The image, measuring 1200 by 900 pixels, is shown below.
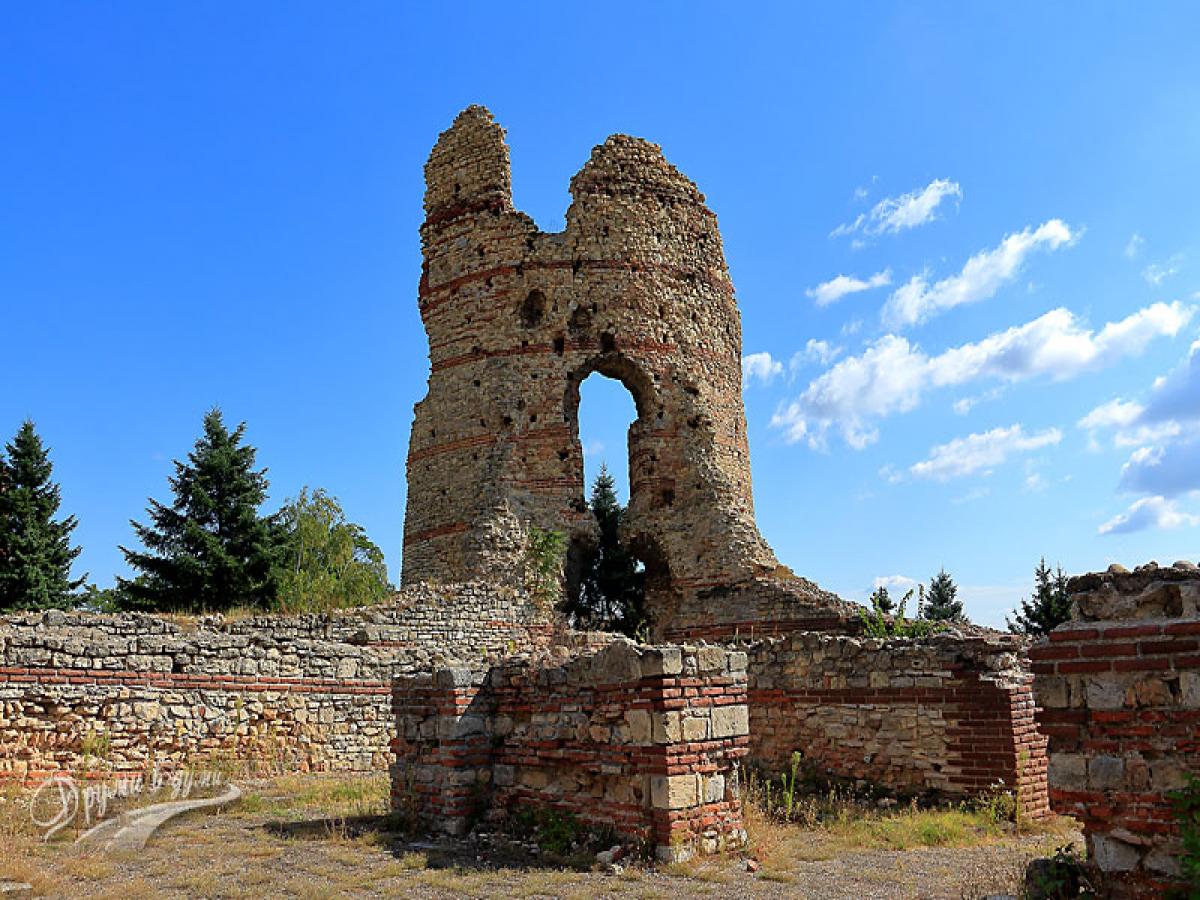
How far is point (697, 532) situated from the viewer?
1802 cm

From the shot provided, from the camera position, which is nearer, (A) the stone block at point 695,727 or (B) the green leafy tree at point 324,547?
(A) the stone block at point 695,727

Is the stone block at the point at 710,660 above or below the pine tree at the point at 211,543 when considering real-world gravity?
below

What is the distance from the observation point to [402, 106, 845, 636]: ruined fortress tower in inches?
696

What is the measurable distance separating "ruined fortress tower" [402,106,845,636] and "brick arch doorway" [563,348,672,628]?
0.11 feet

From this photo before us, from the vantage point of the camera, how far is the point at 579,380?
739 inches

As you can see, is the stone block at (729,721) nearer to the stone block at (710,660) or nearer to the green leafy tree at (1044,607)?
the stone block at (710,660)

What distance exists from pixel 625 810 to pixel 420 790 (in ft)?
7.34

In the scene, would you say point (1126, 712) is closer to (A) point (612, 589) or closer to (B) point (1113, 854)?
(B) point (1113, 854)

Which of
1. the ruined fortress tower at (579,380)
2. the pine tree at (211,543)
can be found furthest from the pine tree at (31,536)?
the ruined fortress tower at (579,380)

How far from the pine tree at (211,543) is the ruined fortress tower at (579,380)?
728cm

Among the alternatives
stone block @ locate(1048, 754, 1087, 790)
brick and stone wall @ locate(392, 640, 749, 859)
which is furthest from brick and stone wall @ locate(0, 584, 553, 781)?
stone block @ locate(1048, 754, 1087, 790)

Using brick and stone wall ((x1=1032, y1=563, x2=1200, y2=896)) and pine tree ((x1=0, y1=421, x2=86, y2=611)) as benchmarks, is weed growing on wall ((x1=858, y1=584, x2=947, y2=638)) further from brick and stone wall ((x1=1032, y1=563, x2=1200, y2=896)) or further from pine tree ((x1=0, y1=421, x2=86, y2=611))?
pine tree ((x1=0, y1=421, x2=86, y2=611))

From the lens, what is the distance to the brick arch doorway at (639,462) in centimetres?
1836

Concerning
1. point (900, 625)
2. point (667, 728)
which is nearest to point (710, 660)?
point (667, 728)
